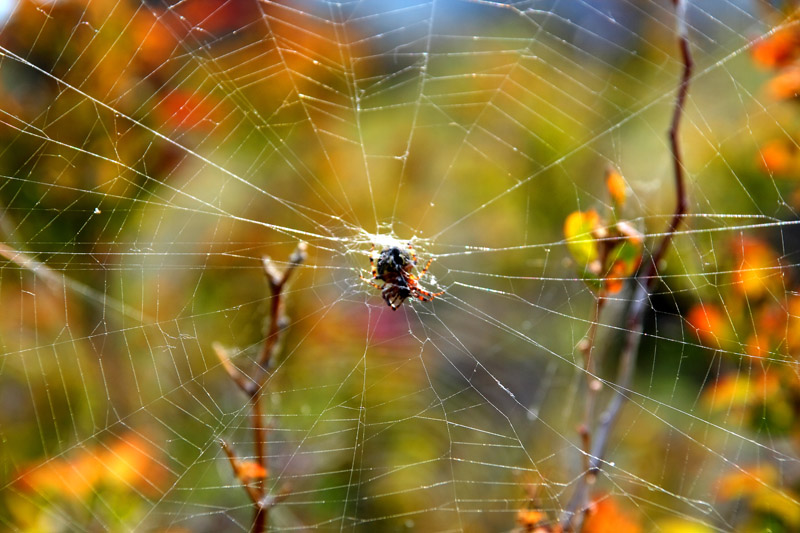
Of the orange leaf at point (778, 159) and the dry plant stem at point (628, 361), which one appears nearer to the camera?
the dry plant stem at point (628, 361)

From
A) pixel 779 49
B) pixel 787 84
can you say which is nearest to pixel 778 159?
pixel 787 84

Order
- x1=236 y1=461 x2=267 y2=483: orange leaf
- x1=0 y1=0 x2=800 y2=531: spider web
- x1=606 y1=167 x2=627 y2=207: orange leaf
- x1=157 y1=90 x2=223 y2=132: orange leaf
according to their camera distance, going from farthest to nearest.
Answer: x1=157 y1=90 x2=223 y2=132: orange leaf → x1=0 y1=0 x2=800 y2=531: spider web → x1=606 y1=167 x2=627 y2=207: orange leaf → x1=236 y1=461 x2=267 y2=483: orange leaf

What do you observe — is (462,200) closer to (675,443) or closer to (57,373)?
(675,443)

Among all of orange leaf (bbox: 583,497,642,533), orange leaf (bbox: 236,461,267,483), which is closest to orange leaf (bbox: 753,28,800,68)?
orange leaf (bbox: 583,497,642,533)

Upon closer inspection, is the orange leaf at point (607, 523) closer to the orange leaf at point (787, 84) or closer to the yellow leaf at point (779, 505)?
the yellow leaf at point (779, 505)

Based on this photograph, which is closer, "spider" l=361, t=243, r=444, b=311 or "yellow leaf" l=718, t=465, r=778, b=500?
"yellow leaf" l=718, t=465, r=778, b=500

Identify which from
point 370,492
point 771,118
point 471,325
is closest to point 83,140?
point 370,492

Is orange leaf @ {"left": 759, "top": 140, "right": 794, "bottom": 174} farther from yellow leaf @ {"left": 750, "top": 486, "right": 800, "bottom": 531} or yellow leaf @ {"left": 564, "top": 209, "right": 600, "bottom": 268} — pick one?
yellow leaf @ {"left": 750, "top": 486, "right": 800, "bottom": 531}

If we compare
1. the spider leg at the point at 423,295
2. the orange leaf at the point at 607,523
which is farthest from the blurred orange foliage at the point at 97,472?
the orange leaf at the point at 607,523
